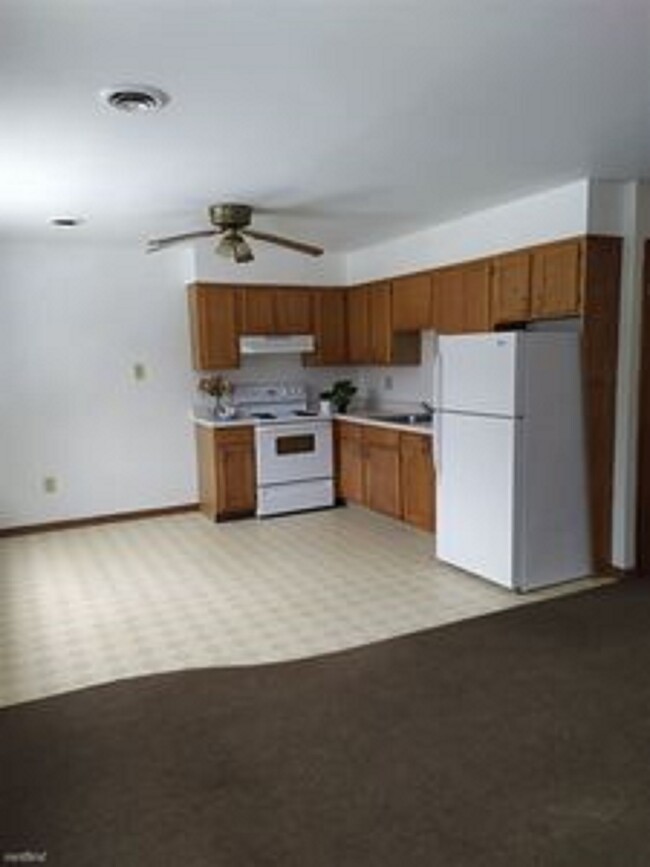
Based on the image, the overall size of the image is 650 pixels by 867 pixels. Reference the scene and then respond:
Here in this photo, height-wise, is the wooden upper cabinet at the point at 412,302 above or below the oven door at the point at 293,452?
above

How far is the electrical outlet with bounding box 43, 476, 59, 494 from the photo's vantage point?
5.37m

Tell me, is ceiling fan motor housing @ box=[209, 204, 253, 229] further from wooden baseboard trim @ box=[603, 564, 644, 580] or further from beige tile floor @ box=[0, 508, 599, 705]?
wooden baseboard trim @ box=[603, 564, 644, 580]

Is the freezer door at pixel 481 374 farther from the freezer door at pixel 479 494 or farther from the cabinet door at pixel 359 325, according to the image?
the cabinet door at pixel 359 325

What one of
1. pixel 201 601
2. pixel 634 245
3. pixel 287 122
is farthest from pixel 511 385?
pixel 201 601

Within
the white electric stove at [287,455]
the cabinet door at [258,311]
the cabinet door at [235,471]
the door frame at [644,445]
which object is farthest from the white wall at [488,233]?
the cabinet door at [235,471]

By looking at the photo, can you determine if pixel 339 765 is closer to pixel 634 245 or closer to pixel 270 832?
pixel 270 832

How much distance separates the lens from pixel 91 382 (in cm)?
545

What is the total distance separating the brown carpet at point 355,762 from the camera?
6.12 ft

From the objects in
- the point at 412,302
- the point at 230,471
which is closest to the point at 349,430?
the point at 230,471

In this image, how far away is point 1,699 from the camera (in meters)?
2.71

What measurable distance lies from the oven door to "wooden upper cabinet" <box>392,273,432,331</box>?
1136 millimetres

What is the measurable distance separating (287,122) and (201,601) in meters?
2.53

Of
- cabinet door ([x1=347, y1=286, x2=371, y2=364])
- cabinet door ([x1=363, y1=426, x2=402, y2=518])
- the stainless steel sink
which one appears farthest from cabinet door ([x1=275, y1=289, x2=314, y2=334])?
cabinet door ([x1=363, y1=426, x2=402, y2=518])

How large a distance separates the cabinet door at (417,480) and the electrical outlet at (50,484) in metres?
2.84
